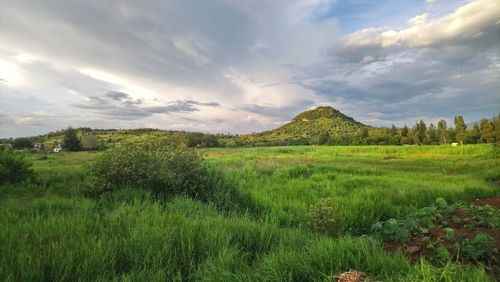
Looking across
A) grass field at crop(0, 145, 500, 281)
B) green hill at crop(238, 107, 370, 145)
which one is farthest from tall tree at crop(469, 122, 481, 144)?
grass field at crop(0, 145, 500, 281)

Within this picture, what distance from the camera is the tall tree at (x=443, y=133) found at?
81875 mm

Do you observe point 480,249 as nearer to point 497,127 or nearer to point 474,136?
point 497,127

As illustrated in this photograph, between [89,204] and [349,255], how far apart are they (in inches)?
253

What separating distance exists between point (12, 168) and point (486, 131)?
8425 centimetres

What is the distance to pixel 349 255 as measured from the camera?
4254mm

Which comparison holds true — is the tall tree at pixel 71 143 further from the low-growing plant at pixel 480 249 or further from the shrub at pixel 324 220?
the low-growing plant at pixel 480 249

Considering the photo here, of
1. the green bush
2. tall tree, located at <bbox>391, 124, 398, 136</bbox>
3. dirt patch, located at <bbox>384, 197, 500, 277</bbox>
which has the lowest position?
dirt patch, located at <bbox>384, 197, 500, 277</bbox>

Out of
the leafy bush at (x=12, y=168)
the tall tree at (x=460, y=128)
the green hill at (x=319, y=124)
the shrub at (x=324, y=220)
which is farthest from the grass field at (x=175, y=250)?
the green hill at (x=319, y=124)

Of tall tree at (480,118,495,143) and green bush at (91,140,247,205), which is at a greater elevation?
tall tree at (480,118,495,143)

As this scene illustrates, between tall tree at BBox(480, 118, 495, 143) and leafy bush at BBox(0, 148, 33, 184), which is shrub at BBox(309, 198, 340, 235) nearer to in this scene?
leafy bush at BBox(0, 148, 33, 184)

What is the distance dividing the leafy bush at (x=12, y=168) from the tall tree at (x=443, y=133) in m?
87.0

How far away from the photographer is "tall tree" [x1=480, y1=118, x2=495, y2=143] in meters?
70.9

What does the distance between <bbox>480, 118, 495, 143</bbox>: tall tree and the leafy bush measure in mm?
78755

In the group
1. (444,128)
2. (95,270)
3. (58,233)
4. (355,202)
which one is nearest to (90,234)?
(58,233)
